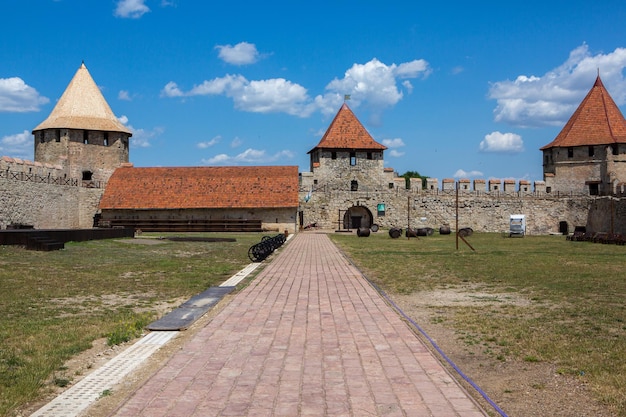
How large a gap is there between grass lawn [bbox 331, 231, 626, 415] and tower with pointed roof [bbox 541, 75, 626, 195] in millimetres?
31453

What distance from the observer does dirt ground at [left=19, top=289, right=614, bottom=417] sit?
4.47m

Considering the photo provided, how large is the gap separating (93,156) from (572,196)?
117 ft

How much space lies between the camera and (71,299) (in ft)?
31.4

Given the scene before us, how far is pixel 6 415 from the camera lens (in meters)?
4.25

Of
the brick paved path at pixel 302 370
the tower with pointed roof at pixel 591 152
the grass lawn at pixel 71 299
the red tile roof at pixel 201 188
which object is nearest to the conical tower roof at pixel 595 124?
the tower with pointed roof at pixel 591 152

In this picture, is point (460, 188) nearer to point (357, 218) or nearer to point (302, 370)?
point (357, 218)

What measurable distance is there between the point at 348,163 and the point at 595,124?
20160 mm

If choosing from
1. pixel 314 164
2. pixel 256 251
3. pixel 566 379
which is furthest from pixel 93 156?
pixel 566 379

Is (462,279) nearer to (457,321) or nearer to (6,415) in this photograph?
(457,321)

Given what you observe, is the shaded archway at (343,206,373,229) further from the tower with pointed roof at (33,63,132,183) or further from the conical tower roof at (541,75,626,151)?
the tower with pointed roof at (33,63,132,183)

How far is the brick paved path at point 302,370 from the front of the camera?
4.37 metres

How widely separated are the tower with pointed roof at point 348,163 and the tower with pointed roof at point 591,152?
13962mm

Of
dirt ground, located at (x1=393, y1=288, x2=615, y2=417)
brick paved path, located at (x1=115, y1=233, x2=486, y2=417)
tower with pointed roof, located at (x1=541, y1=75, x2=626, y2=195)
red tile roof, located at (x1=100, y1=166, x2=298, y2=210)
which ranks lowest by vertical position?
dirt ground, located at (x1=393, y1=288, x2=615, y2=417)

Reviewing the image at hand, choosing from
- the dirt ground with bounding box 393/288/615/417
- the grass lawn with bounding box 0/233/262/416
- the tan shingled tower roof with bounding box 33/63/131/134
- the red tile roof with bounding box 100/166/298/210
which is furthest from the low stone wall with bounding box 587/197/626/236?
the dirt ground with bounding box 393/288/615/417
